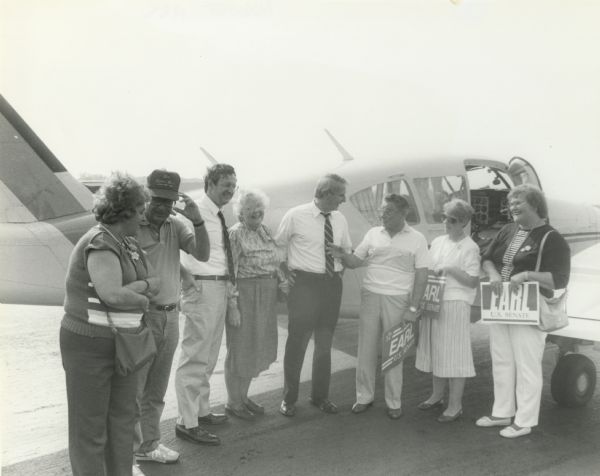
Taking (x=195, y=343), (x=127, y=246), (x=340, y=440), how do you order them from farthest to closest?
(x=340, y=440)
(x=195, y=343)
(x=127, y=246)

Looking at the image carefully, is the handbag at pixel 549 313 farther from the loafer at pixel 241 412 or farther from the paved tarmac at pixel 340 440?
the loafer at pixel 241 412

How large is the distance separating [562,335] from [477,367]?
1556 mm

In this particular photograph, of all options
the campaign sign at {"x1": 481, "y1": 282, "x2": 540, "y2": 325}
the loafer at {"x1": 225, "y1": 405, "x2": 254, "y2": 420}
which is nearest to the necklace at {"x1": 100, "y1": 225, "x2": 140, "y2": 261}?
the loafer at {"x1": 225, "y1": 405, "x2": 254, "y2": 420}

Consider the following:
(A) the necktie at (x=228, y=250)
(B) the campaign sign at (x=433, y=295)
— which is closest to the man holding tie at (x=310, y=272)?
(A) the necktie at (x=228, y=250)

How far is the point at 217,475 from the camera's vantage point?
3.27m

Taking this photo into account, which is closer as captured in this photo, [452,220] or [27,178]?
[452,220]

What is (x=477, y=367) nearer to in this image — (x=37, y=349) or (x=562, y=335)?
(x=562, y=335)

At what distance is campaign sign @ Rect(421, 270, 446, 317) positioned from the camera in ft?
13.9

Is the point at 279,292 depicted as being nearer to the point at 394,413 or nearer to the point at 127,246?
the point at 394,413

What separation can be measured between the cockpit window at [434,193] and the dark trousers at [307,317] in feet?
5.03

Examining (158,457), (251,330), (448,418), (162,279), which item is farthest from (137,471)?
(448,418)

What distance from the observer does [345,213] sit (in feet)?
17.8

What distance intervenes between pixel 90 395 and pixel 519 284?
2.88m

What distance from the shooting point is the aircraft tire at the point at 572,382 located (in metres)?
4.53
